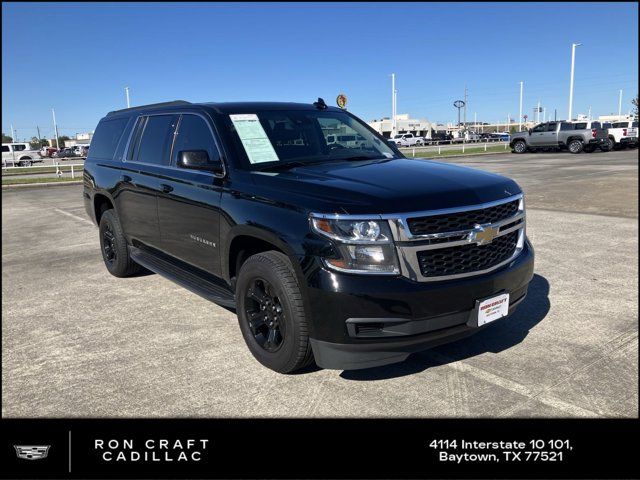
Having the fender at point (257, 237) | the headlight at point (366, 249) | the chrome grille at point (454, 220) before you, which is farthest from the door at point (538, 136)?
the headlight at point (366, 249)

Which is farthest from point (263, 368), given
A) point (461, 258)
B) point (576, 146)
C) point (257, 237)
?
point (576, 146)

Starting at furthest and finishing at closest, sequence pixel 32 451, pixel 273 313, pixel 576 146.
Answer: pixel 576 146 < pixel 273 313 < pixel 32 451

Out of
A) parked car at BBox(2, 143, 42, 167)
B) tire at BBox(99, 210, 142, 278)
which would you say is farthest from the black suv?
parked car at BBox(2, 143, 42, 167)

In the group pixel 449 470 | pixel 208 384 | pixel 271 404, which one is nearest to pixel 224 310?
pixel 208 384

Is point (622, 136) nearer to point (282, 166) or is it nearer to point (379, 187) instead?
point (282, 166)

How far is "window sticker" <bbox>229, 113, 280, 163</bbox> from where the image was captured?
13.2 ft

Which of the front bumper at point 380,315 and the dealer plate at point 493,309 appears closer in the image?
the front bumper at point 380,315

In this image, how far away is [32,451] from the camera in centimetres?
278

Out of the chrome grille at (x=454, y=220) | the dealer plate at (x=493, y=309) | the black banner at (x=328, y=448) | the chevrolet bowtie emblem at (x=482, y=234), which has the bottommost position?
the black banner at (x=328, y=448)

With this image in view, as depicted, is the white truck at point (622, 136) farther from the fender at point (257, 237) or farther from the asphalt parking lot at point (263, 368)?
the fender at point (257, 237)

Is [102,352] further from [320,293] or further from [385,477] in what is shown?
[385,477]

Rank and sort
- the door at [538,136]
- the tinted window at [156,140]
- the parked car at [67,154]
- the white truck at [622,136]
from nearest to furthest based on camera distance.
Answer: the tinted window at [156,140] < the door at [538,136] < the white truck at [622,136] < the parked car at [67,154]

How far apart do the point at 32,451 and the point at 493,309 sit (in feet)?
8.96

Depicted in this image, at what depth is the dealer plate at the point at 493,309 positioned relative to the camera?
3.16m
